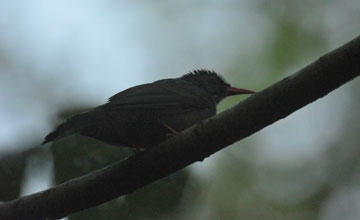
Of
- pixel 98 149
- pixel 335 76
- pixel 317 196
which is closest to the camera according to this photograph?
Answer: pixel 335 76

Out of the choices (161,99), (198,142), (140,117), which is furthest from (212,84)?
(198,142)

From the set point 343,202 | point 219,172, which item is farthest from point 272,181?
point 343,202

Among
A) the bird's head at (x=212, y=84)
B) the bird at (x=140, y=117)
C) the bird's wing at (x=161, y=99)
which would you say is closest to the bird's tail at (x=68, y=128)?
the bird at (x=140, y=117)

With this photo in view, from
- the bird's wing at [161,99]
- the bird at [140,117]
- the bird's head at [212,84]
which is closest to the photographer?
the bird at [140,117]

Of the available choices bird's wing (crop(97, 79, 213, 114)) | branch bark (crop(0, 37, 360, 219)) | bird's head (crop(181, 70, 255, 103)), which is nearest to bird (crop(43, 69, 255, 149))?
bird's wing (crop(97, 79, 213, 114))

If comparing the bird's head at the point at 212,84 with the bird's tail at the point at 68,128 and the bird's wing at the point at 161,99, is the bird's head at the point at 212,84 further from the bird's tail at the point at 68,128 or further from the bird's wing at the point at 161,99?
the bird's tail at the point at 68,128

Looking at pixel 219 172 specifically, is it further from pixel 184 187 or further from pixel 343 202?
pixel 184 187

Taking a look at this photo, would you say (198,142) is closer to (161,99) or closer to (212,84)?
(161,99)
